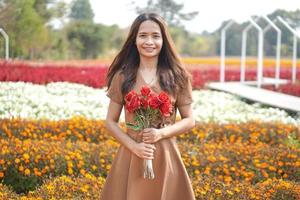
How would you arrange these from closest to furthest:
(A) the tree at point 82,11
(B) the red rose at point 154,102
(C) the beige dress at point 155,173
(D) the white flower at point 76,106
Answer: (B) the red rose at point 154,102
(C) the beige dress at point 155,173
(D) the white flower at point 76,106
(A) the tree at point 82,11

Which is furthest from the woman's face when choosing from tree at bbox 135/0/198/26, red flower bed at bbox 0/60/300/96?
tree at bbox 135/0/198/26

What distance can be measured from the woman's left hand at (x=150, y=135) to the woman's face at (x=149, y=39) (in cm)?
32

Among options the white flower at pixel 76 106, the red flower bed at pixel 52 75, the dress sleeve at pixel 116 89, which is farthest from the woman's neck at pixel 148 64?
the red flower bed at pixel 52 75

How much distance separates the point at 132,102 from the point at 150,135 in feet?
0.46

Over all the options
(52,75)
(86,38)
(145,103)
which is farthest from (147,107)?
(86,38)

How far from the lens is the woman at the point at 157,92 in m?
2.33

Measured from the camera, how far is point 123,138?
2.31 m

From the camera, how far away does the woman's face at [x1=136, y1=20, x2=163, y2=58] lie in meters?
2.34

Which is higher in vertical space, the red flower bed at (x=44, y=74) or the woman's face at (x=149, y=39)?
the woman's face at (x=149, y=39)

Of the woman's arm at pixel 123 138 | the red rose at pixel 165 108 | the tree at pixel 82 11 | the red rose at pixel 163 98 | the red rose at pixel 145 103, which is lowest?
the woman's arm at pixel 123 138

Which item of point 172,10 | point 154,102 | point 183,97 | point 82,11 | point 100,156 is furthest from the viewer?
point 172,10

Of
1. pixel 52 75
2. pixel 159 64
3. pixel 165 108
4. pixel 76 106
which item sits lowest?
pixel 76 106

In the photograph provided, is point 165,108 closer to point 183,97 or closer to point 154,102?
point 154,102

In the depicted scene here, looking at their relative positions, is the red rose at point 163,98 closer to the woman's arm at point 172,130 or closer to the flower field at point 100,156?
the woman's arm at point 172,130
